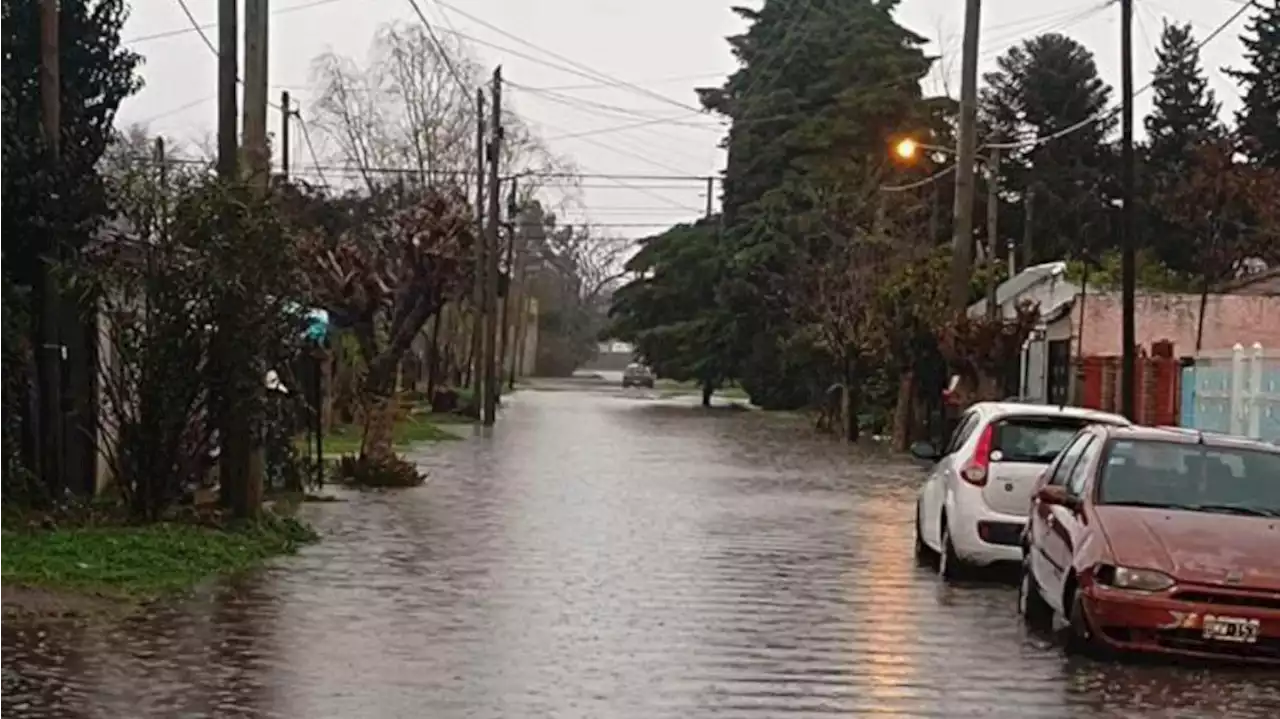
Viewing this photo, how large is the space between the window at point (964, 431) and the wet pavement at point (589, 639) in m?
1.15

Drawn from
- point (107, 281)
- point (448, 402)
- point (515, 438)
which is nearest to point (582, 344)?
point (448, 402)

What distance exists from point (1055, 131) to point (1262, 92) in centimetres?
668

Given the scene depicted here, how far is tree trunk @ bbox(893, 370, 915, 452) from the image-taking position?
43188 mm

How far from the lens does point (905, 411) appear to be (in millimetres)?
43438

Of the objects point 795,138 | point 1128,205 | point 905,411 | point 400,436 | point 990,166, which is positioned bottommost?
point 400,436

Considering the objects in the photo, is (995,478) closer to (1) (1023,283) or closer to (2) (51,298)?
(2) (51,298)

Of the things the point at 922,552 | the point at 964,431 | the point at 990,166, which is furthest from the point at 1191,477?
the point at 990,166

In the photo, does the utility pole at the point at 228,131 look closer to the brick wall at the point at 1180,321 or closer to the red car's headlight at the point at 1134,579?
the red car's headlight at the point at 1134,579

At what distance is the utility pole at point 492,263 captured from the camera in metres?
52.0

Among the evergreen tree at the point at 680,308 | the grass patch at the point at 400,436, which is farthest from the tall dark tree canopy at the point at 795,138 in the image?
the grass patch at the point at 400,436

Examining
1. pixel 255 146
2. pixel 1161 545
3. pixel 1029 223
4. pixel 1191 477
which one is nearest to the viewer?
pixel 1161 545

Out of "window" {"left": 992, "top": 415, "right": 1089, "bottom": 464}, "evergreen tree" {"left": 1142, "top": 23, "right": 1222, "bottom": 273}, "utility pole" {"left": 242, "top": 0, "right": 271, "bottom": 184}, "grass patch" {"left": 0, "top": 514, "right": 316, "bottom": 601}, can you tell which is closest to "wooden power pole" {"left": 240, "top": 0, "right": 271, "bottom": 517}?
"utility pole" {"left": 242, "top": 0, "right": 271, "bottom": 184}

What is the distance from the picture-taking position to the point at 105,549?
16.5 meters

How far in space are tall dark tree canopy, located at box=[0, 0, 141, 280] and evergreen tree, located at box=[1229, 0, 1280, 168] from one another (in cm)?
4662
